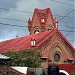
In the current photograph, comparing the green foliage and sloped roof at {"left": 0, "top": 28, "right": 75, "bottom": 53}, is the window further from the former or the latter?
the green foliage

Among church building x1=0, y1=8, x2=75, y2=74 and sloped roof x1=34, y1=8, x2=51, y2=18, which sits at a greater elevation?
sloped roof x1=34, y1=8, x2=51, y2=18

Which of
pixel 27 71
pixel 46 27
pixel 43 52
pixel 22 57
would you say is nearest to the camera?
pixel 27 71

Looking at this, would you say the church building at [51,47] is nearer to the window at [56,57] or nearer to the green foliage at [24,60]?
the window at [56,57]

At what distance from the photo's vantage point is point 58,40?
2292 inches

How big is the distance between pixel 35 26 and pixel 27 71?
44.5m

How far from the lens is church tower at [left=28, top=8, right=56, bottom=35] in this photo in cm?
7588

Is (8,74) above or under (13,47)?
under

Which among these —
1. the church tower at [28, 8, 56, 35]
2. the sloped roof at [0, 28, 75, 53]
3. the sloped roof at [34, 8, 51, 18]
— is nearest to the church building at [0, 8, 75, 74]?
the sloped roof at [0, 28, 75, 53]

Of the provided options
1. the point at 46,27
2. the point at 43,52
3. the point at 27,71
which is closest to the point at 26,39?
the point at 43,52

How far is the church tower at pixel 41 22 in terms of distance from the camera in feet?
249

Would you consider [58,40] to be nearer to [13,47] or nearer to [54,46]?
[54,46]

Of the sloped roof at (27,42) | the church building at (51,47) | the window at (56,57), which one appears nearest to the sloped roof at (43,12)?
the church building at (51,47)

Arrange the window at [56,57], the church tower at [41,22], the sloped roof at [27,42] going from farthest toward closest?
1. the church tower at [41,22]
2. the window at [56,57]
3. the sloped roof at [27,42]

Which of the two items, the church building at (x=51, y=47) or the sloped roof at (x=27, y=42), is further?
the sloped roof at (x=27, y=42)
